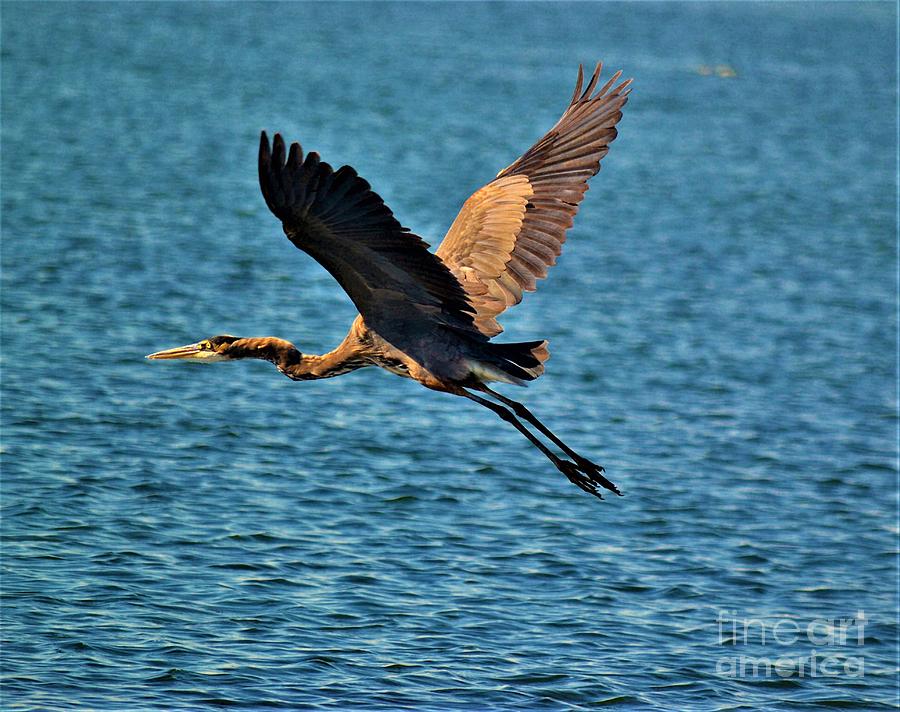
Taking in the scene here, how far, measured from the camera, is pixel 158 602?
8344 mm

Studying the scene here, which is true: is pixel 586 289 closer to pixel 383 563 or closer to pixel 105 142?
pixel 383 563

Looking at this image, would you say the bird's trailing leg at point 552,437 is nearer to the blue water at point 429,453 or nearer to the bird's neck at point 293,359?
the bird's neck at point 293,359

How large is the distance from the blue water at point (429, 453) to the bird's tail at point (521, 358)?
170 centimetres

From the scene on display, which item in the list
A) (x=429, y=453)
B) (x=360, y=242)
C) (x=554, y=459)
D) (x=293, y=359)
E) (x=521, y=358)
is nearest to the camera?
(x=360, y=242)

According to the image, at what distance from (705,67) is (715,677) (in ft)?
108

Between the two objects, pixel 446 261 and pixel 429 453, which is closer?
pixel 446 261

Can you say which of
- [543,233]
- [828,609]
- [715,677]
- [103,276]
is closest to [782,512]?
[828,609]

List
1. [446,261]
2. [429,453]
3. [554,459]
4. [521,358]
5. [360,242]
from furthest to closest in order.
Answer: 1. [429,453]
2. [446,261]
3. [554,459]
4. [521,358]
5. [360,242]

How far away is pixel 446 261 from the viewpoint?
26.6 ft

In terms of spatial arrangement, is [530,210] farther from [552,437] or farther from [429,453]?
[429,453]

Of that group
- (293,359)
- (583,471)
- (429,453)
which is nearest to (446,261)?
(293,359)

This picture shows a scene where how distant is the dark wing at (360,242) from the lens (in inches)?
247

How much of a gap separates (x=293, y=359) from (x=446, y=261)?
0.99m

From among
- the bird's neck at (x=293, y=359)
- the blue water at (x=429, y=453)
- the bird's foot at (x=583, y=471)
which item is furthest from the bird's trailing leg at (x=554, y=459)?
the blue water at (x=429, y=453)
